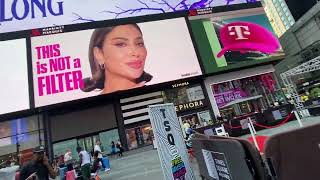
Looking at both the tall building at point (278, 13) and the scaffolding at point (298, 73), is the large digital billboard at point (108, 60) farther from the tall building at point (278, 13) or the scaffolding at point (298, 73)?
the tall building at point (278, 13)

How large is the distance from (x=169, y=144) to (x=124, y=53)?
22646 mm

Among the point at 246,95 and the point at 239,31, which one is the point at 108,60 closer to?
the point at 246,95

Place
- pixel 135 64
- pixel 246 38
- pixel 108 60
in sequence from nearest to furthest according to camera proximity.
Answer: pixel 108 60 < pixel 135 64 < pixel 246 38

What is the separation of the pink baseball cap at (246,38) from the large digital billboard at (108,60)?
4.76 meters

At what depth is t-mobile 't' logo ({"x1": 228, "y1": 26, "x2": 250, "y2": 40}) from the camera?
1232 inches

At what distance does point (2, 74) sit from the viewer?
24.5m

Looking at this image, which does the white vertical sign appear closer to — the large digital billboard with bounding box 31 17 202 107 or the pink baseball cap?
the large digital billboard with bounding box 31 17 202 107

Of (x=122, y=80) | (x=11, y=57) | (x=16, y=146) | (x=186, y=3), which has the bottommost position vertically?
(x=16, y=146)

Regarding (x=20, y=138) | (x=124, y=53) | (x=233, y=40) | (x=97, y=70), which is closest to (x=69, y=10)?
(x=124, y=53)

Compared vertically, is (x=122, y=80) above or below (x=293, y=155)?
above

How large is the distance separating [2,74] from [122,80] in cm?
1127

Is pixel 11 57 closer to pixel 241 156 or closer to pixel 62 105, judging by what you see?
pixel 62 105

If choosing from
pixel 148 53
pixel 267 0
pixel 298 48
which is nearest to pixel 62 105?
pixel 148 53

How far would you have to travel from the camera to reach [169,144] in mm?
5543
